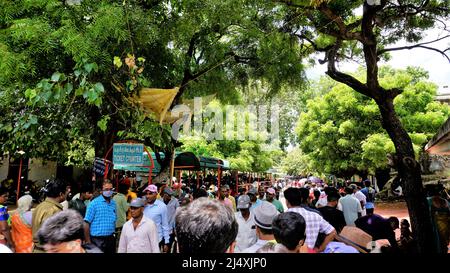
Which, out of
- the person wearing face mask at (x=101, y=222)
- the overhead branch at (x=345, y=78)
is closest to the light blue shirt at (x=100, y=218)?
the person wearing face mask at (x=101, y=222)

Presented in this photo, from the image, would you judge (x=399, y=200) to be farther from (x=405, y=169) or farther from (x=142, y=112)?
(x=142, y=112)

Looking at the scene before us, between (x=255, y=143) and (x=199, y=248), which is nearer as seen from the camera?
(x=199, y=248)

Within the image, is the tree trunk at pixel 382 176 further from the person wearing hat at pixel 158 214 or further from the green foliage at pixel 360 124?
the person wearing hat at pixel 158 214

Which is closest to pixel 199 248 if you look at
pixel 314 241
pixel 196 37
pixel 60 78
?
pixel 314 241

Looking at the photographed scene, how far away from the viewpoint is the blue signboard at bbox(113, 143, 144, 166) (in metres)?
6.98

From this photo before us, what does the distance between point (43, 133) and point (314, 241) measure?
5685mm

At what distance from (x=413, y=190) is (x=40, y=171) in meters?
20.9

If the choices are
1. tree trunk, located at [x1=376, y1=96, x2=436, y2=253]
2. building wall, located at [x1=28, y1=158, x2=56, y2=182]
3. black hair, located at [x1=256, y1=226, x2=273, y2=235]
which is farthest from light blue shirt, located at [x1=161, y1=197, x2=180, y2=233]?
building wall, located at [x1=28, y1=158, x2=56, y2=182]

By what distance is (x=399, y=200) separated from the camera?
23.2 metres

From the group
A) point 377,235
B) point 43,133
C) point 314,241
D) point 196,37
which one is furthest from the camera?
point 196,37

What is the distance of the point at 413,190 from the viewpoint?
623 cm

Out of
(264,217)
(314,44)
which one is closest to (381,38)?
(314,44)

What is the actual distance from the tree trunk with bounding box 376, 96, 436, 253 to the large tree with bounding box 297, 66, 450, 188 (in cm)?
1250

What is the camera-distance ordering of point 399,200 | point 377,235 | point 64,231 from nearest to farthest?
point 64,231
point 377,235
point 399,200
